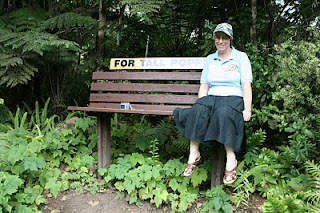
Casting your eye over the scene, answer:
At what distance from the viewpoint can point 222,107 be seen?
8.52 feet

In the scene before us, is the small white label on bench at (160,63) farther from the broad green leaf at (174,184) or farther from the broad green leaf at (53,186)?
the broad green leaf at (53,186)

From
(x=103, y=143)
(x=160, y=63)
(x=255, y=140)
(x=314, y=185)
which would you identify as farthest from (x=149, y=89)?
(x=314, y=185)

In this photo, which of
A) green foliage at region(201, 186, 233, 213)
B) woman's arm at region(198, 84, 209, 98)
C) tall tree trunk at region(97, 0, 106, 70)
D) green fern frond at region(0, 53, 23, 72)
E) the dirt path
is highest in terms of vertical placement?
tall tree trunk at region(97, 0, 106, 70)

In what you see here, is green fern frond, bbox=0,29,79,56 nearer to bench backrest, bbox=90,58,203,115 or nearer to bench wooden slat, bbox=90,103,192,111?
bench backrest, bbox=90,58,203,115

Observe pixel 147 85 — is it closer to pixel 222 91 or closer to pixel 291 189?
pixel 222 91

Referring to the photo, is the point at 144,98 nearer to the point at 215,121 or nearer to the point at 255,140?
the point at 215,121

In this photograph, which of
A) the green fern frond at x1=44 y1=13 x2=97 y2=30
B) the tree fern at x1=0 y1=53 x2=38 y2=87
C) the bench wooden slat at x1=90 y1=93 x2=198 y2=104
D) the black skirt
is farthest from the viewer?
the green fern frond at x1=44 y1=13 x2=97 y2=30

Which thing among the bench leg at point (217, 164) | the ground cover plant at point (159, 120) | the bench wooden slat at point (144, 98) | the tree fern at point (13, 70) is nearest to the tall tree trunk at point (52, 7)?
the ground cover plant at point (159, 120)

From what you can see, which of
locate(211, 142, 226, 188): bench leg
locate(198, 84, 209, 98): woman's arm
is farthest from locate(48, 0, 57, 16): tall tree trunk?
locate(211, 142, 226, 188): bench leg

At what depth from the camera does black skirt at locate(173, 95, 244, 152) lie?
2514 mm

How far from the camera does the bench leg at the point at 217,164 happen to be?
2803mm

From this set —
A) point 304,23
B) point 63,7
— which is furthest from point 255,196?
point 63,7

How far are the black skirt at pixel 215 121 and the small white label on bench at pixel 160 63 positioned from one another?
0.57m

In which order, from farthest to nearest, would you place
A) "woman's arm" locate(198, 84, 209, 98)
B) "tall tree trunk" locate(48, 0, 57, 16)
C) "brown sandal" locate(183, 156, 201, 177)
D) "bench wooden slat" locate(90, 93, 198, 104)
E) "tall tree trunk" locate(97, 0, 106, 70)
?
"tall tree trunk" locate(48, 0, 57, 16) → "tall tree trunk" locate(97, 0, 106, 70) → "bench wooden slat" locate(90, 93, 198, 104) → "woman's arm" locate(198, 84, 209, 98) → "brown sandal" locate(183, 156, 201, 177)
